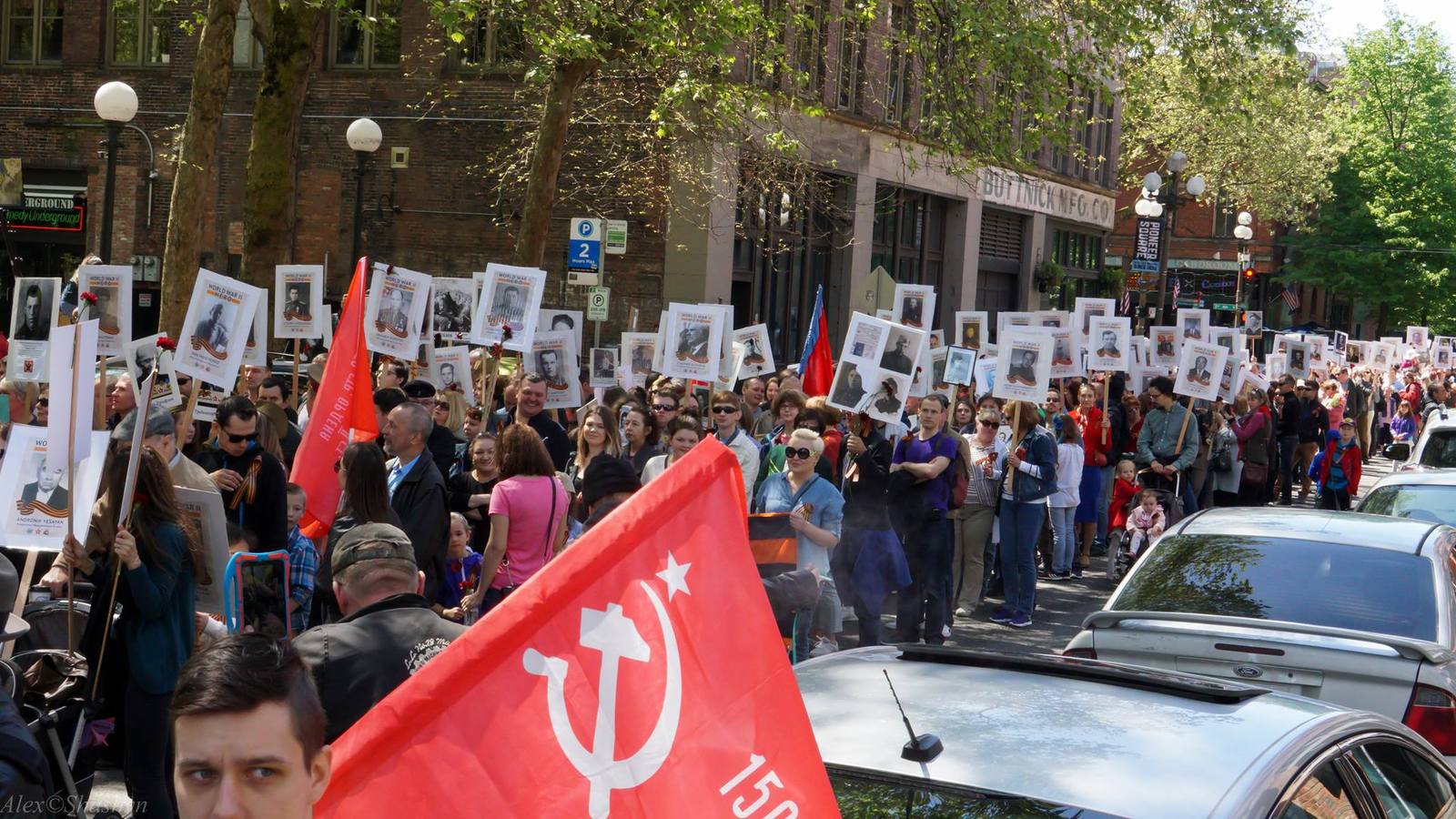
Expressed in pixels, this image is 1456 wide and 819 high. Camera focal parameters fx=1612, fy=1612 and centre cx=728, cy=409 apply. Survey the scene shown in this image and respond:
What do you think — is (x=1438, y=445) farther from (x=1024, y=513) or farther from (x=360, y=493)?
(x=360, y=493)

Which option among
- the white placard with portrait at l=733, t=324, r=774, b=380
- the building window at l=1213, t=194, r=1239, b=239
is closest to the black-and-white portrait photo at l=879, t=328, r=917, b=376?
the white placard with portrait at l=733, t=324, r=774, b=380

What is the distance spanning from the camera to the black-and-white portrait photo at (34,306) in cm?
1093

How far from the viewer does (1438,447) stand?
14.8 m

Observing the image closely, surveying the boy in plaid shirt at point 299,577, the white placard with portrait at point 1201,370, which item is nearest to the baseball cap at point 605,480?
the boy in plaid shirt at point 299,577

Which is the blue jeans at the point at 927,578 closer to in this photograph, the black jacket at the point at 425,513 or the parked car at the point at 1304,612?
the parked car at the point at 1304,612

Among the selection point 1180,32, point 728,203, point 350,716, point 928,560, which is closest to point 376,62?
point 728,203

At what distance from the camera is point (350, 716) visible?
170 inches

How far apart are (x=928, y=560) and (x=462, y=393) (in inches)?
169

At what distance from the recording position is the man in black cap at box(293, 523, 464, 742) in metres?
4.32

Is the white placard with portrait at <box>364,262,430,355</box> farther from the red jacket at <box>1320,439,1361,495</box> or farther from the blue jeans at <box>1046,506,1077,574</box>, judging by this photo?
the red jacket at <box>1320,439,1361,495</box>

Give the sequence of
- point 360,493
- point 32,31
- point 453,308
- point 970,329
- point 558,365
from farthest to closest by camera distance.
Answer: point 32,31 < point 970,329 < point 453,308 < point 558,365 < point 360,493

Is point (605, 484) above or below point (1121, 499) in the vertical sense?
above

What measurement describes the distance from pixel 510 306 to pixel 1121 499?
6.30 meters

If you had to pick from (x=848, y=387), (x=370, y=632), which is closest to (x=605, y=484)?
(x=370, y=632)
